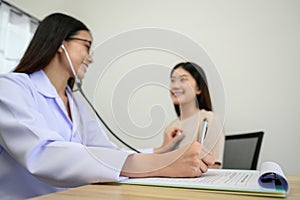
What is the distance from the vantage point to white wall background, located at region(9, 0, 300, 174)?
5.47 feet

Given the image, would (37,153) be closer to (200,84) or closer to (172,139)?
(172,139)

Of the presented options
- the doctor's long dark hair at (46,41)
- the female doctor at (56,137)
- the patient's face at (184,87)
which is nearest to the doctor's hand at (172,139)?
the female doctor at (56,137)

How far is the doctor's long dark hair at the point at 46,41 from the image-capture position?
89 centimetres

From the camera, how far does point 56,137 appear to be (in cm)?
58

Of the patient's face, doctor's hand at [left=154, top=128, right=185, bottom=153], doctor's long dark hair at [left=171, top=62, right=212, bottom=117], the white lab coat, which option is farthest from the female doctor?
doctor's long dark hair at [left=171, top=62, right=212, bottom=117]

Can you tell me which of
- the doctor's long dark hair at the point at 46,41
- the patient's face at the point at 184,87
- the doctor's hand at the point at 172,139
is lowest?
the doctor's hand at the point at 172,139

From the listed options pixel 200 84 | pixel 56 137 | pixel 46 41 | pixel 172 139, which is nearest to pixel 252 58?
pixel 200 84

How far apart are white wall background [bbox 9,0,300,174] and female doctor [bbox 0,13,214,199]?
58 cm

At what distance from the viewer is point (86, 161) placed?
53 cm

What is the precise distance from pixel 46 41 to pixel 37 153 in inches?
19.8

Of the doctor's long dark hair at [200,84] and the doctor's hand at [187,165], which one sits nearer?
the doctor's hand at [187,165]

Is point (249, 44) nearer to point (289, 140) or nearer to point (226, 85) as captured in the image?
point (226, 85)

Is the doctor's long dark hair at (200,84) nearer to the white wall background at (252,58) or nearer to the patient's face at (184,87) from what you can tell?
the patient's face at (184,87)

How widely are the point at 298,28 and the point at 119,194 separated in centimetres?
167
